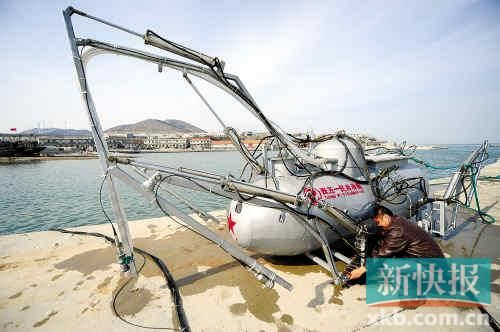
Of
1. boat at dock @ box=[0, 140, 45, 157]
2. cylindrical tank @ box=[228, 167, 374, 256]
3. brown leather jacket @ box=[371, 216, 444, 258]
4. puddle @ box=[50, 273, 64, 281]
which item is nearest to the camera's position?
brown leather jacket @ box=[371, 216, 444, 258]

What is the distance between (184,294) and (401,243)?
4400 mm

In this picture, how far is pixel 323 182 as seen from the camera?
18.7 ft

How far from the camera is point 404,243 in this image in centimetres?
468

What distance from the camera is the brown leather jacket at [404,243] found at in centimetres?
469

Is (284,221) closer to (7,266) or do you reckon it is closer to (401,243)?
(401,243)

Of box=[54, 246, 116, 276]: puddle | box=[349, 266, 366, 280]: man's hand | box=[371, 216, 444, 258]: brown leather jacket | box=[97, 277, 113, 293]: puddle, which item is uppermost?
box=[371, 216, 444, 258]: brown leather jacket

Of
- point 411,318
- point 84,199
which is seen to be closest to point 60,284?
point 411,318

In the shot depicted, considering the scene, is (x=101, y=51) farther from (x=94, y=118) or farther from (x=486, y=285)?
(x=486, y=285)

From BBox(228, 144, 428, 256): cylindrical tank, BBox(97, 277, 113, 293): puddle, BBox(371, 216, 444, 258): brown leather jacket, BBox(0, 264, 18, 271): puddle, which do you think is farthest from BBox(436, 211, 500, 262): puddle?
BBox(0, 264, 18, 271): puddle

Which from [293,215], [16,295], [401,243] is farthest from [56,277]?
[401,243]

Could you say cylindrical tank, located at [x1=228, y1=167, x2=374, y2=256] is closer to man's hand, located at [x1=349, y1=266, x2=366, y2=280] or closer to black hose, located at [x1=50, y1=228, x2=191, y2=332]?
man's hand, located at [x1=349, y1=266, x2=366, y2=280]

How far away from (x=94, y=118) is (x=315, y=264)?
5.77m

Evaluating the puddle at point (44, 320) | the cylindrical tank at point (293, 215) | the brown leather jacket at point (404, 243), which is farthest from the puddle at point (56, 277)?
the brown leather jacket at point (404, 243)

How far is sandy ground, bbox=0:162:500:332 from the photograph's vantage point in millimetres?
4047
